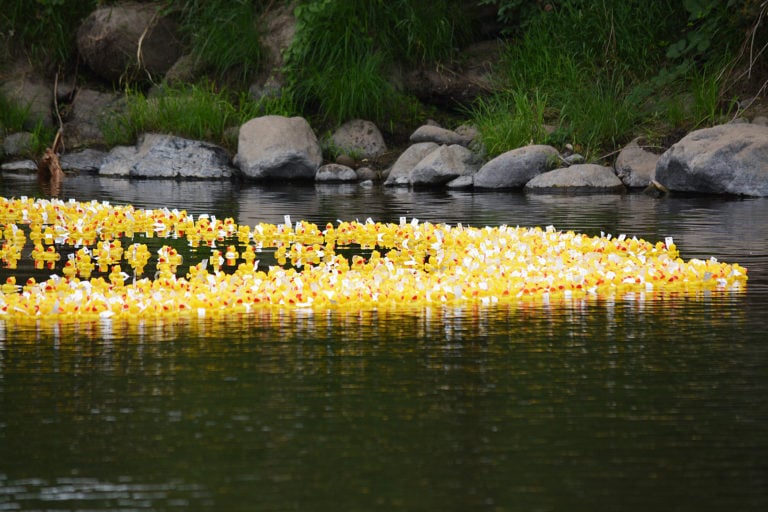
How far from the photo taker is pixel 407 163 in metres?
18.2

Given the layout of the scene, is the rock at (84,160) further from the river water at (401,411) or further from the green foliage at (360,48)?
the river water at (401,411)

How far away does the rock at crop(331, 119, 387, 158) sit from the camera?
769 inches

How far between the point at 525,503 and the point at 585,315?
329cm

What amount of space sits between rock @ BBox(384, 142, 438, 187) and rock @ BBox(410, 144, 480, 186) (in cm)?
20

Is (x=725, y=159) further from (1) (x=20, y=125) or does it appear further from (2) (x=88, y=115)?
(1) (x=20, y=125)

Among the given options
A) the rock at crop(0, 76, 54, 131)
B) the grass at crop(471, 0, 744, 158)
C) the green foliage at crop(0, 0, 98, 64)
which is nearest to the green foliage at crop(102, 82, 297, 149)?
the rock at crop(0, 76, 54, 131)

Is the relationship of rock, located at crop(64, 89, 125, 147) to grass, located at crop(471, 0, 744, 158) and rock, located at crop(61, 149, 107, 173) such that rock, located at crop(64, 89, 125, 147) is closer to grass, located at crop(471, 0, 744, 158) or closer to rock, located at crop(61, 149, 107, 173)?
rock, located at crop(61, 149, 107, 173)

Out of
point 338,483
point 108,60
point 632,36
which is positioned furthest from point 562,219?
point 108,60

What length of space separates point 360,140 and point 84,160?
5.08 meters

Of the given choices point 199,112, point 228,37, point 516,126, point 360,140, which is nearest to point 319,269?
point 516,126

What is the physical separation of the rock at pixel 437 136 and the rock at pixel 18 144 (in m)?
6.98

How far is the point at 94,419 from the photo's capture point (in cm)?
453

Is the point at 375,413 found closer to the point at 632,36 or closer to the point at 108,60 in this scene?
the point at 632,36

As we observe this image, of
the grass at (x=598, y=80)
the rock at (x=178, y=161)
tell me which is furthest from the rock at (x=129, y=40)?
the grass at (x=598, y=80)
